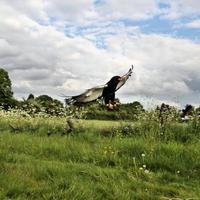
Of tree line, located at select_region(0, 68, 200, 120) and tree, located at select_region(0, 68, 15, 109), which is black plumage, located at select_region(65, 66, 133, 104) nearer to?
tree line, located at select_region(0, 68, 200, 120)

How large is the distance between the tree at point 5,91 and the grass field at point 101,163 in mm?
11101

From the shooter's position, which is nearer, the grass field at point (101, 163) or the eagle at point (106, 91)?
the grass field at point (101, 163)

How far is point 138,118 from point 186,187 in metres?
4.86

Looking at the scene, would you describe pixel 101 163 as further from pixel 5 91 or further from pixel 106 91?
pixel 5 91

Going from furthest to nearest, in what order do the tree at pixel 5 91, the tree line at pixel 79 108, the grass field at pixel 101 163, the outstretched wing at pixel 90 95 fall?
the tree at pixel 5 91 → the outstretched wing at pixel 90 95 → the tree line at pixel 79 108 → the grass field at pixel 101 163

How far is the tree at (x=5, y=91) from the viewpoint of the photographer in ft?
78.6

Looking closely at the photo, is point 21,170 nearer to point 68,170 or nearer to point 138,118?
point 68,170

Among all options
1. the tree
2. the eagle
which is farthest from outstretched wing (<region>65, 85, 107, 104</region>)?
the tree

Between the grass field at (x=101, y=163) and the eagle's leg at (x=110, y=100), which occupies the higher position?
the eagle's leg at (x=110, y=100)

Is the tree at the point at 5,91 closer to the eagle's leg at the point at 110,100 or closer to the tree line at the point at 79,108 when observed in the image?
the tree line at the point at 79,108

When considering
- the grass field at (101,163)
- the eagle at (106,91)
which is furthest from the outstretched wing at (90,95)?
the grass field at (101,163)

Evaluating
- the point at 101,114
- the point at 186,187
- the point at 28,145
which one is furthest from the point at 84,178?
the point at 101,114

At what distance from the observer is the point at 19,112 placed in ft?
50.1

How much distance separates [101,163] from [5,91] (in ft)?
58.3
